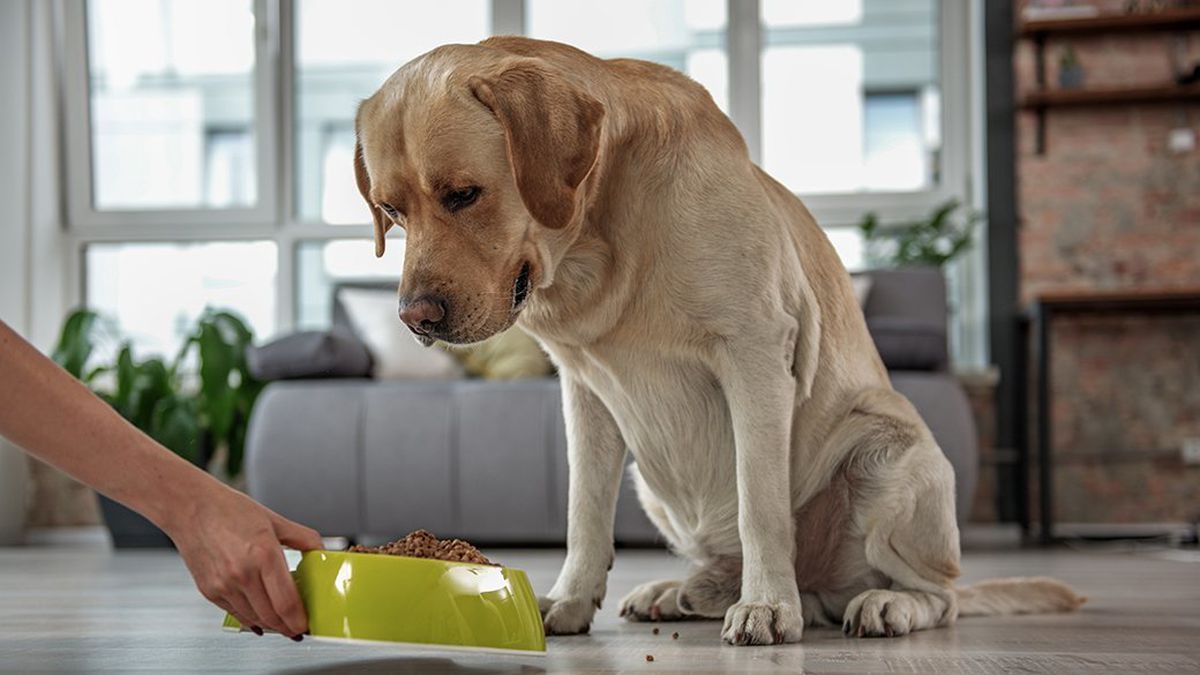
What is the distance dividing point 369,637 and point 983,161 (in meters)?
4.75

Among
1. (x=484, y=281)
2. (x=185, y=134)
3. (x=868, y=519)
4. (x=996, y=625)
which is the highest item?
(x=185, y=134)

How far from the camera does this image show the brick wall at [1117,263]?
5367 millimetres

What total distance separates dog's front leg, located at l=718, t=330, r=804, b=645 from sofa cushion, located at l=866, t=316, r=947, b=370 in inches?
99.9

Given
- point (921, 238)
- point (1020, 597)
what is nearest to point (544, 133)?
point (1020, 597)

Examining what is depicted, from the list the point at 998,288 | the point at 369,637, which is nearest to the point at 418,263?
the point at 369,637

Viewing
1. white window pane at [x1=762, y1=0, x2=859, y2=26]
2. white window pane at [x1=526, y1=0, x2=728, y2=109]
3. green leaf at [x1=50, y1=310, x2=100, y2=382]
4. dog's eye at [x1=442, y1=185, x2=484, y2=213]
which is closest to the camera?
dog's eye at [x1=442, y1=185, x2=484, y2=213]

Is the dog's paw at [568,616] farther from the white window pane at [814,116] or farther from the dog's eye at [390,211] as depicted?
the white window pane at [814,116]

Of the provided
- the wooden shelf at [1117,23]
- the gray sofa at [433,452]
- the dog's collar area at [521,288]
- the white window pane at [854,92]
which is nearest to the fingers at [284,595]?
the dog's collar area at [521,288]

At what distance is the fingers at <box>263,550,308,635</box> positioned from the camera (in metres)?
1.22

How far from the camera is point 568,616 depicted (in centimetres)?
179

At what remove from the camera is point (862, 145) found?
5734mm

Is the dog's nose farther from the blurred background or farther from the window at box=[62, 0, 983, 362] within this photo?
the window at box=[62, 0, 983, 362]

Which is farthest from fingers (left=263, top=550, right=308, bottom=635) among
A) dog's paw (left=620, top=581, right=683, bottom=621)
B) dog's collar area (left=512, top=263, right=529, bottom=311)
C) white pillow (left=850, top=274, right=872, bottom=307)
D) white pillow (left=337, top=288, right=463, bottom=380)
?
white pillow (left=850, top=274, right=872, bottom=307)

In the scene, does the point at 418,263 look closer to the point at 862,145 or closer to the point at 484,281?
the point at 484,281
